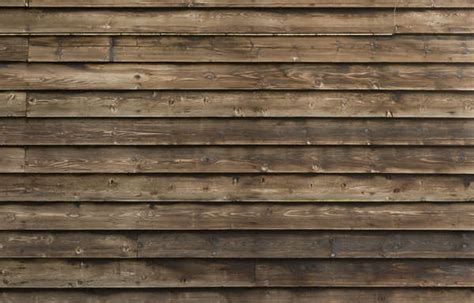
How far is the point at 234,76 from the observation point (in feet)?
12.8

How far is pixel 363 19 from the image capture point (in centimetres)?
395

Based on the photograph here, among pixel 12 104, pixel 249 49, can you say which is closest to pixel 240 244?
pixel 249 49

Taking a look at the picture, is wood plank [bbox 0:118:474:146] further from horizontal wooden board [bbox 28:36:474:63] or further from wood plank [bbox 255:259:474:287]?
wood plank [bbox 255:259:474:287]

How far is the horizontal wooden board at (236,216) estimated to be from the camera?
3787 millimetres

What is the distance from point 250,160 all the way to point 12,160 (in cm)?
157

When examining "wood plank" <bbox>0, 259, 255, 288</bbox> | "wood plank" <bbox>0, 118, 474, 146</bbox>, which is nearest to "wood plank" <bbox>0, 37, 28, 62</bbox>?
"wood plank" <bbox>0, 118, 474, 146</bbox>

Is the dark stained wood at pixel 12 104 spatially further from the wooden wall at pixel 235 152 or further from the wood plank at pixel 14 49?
the wood plank at pixel 14 49

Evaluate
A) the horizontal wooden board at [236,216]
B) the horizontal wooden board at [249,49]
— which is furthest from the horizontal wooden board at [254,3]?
the horizontal wooden board at [236,216]

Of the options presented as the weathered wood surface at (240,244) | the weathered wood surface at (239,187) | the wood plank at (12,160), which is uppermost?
the wood plank at (12,160)

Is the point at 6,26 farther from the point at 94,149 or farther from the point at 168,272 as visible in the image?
the point at 168,272

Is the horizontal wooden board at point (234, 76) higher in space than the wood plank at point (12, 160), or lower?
higher

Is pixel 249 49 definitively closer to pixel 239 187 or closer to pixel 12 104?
pixel 239 187

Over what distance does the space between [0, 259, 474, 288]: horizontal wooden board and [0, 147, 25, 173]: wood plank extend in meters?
0.60

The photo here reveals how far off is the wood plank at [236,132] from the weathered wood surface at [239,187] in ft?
0.74
